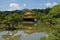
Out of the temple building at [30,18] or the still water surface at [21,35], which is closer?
the still water surface at [21,35]

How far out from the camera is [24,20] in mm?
34812

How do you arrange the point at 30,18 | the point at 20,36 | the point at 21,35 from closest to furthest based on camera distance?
1. the point at 20,36
2. the point at 21,35
3. the point at 30,18

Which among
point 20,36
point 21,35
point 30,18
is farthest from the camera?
point 30,18

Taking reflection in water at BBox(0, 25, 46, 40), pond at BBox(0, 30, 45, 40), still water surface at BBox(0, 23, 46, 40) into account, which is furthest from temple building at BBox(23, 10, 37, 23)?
pond at BBox(0, 30, 45, 40)

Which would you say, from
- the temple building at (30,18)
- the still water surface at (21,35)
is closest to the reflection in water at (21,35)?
the still water surface at (21,35)

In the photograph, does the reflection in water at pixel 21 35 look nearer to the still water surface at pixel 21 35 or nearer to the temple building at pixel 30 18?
the still water surface at pixel 21 35

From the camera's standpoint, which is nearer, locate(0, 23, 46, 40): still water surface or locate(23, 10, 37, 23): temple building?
locate(0, 23, 46, 40): still water surface

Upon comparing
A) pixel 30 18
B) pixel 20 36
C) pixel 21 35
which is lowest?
pixel 30 18

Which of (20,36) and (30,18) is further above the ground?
(20,36)

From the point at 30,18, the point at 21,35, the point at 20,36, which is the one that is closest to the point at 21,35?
the point at 21,35

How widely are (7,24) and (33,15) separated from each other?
15.3m

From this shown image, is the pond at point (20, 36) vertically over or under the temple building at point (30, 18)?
over

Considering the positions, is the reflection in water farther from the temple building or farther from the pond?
the temple building

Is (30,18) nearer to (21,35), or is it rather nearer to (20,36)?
(21,35)
